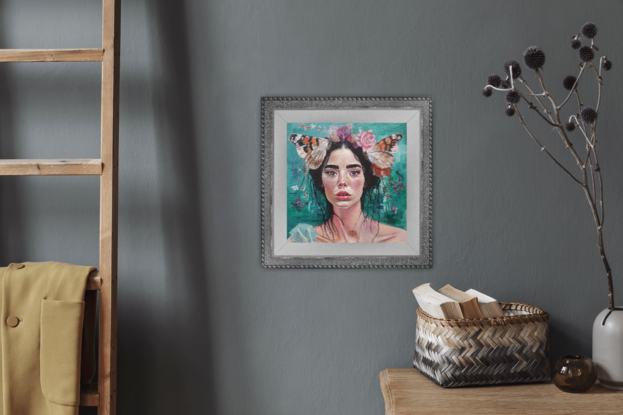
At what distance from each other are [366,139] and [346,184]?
15 centimetres

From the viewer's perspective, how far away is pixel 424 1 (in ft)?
4.06

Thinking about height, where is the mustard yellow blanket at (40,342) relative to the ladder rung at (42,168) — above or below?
below

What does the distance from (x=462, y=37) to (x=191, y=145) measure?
88 cm

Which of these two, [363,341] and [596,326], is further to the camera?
[363,341]

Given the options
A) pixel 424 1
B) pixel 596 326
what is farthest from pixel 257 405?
pixel 424 1

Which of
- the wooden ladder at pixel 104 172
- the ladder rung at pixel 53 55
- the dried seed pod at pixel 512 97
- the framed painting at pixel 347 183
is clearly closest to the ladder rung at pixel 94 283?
the wooden ladder at pixel 104 172

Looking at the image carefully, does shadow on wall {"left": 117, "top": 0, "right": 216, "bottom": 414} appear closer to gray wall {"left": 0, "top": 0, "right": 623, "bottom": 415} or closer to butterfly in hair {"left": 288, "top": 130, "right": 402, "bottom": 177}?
gray wall {"left": 0, "top": 0, "right": 623, "bottom": 415}

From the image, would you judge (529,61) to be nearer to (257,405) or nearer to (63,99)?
(257,405)

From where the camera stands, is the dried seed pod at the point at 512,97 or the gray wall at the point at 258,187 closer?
the dried seed pod at the point at 512,97

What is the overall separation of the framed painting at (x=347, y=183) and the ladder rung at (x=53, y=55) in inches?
18.8

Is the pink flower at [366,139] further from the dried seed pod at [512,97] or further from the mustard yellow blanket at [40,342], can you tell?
the mustard yellow blanket at [40,342]

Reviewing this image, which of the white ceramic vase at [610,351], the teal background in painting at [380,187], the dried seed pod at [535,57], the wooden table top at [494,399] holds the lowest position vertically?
the wooden table top at [494,399]

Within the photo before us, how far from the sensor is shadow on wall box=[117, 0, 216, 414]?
1.24 m

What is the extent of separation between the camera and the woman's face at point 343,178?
124cm
